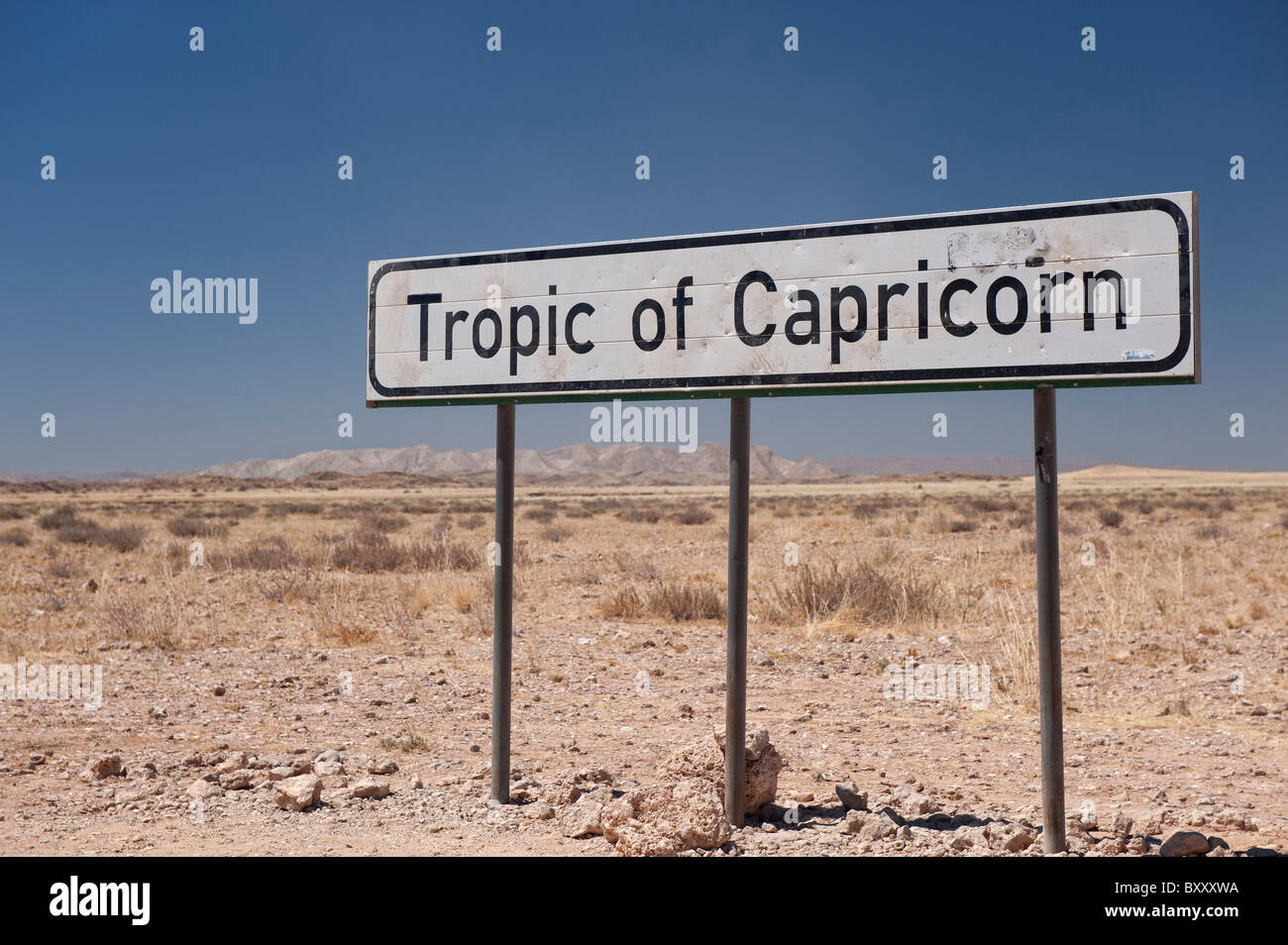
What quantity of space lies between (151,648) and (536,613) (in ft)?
14.0

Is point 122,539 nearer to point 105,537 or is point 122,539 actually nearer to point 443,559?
point 105,537

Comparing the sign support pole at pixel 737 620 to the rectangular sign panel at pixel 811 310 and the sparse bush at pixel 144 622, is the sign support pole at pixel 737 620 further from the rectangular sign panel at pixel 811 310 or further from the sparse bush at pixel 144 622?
the sparse bush at pixel 144 622

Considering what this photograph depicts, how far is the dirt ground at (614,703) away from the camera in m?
4.18

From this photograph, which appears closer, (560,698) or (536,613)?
(560,698)

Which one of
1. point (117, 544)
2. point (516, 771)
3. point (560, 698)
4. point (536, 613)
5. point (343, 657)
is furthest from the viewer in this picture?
point (117, 544)

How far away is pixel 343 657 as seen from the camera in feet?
28.7

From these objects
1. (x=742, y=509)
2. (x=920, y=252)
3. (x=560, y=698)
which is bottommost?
(x=560, y=698)

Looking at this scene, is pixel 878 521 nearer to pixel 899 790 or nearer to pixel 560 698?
pixel 560 698

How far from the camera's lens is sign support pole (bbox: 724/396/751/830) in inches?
156

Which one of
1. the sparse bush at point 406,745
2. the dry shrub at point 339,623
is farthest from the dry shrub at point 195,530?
the sparse bush at point 406,745

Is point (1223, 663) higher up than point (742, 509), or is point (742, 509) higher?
point (742, 509)

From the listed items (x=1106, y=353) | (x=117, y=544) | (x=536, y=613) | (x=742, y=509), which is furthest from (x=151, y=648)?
(x=117, y=544)

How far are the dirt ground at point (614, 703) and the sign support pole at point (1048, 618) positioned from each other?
0.29m

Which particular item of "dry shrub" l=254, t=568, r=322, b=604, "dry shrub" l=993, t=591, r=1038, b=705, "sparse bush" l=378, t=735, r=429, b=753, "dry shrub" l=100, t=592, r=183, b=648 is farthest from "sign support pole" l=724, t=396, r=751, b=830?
"dry shrub" l=254, t=568, r=322, b=604
